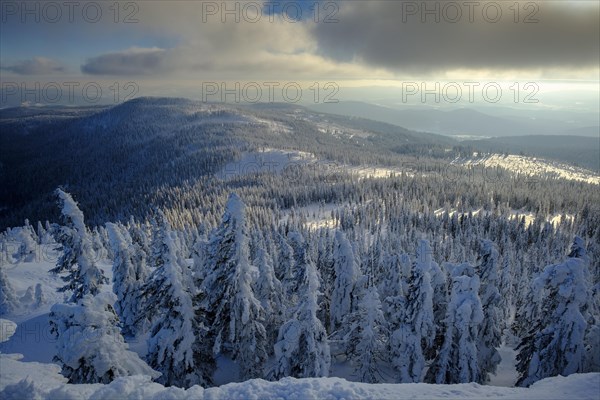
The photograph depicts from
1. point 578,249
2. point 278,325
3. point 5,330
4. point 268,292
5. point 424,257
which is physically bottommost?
point 278,325

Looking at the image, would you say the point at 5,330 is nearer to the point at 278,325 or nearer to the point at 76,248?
the point at 76,248

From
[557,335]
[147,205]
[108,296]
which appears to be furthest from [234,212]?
[147,205]

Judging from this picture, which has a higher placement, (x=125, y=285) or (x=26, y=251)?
(x=125, y=285)

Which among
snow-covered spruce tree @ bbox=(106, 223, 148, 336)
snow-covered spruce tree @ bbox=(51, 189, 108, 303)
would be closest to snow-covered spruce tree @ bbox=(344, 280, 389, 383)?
snow-covered spruce tree @ bbox=(106, 223, 148, 336)

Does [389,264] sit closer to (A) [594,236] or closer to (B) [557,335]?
(B) [557,335]

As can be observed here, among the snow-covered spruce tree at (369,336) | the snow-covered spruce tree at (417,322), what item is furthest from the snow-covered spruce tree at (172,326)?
the snow-covered spruce tree at (417,322)

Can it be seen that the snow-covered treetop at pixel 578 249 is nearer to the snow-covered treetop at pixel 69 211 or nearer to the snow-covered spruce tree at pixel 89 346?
the snow-covered spruce tree at pixel 89 346

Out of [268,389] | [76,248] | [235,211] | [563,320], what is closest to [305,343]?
[268,389]
